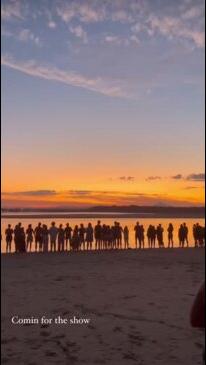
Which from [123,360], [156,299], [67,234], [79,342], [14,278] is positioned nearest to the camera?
[123,360]

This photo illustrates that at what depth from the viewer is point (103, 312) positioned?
10.5 meters

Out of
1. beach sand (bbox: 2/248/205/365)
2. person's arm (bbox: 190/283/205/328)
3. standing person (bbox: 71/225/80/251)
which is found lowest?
beach sand (bbox: 2/248/205/365)

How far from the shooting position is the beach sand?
7.84 metres

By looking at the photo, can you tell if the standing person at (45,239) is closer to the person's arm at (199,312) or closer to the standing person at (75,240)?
the standing person at (75,240)

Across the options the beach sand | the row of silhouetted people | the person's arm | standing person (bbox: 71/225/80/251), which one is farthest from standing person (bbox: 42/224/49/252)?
the person's arm

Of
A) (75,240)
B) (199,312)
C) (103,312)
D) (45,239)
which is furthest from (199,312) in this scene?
(75,240)

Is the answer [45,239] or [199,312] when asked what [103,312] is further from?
[45,239]

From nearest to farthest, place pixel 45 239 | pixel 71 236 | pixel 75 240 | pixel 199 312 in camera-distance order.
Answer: pixel 199 312, pixel 45 239, pixel 75 240, pixel 71 236

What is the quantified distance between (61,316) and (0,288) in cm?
411

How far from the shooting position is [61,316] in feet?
33.3

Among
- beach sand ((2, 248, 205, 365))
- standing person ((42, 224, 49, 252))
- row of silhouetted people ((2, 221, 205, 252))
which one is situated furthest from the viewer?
standing person ((42, 224, 49, 252))

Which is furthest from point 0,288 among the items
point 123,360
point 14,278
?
point 123,360

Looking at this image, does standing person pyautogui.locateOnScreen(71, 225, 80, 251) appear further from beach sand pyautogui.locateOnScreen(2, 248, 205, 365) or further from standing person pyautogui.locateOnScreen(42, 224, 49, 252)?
beach sand pyautogui.locateOnScreen(2, 248, 205, 365)

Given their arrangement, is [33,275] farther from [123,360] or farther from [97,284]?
[123,360]
